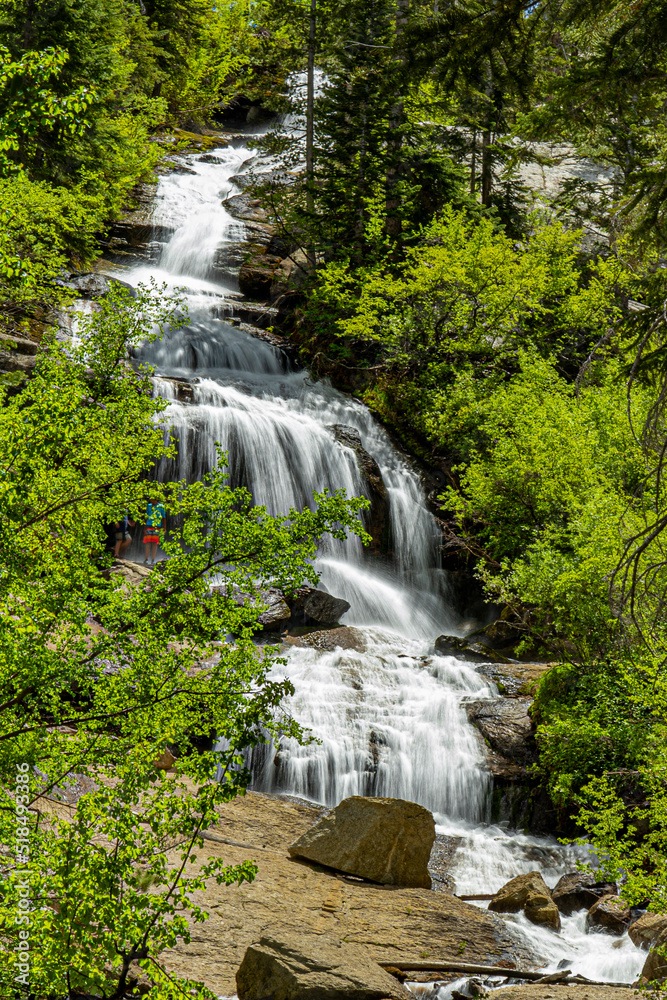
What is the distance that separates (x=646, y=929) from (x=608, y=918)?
64cm

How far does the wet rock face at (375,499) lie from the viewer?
725 inches

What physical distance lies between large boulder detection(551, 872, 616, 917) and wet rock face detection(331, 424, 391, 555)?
10.4 m

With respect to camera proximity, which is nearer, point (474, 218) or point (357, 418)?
point (357, 418)

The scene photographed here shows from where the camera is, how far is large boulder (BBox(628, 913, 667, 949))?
6824mm

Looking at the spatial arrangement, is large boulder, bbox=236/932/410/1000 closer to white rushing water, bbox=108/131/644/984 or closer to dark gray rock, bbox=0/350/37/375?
white rushing water, bbox=108/131/644/984

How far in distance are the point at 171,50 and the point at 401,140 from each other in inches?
607

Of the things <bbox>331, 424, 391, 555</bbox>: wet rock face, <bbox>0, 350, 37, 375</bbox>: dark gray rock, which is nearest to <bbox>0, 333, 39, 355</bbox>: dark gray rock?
<bbox>0, 350, 37, 375</bbox>: dark gray rock

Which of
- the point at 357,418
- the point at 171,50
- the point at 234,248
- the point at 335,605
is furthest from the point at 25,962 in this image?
the point at 171,50

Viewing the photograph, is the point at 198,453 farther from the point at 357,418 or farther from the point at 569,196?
the point at 569,196

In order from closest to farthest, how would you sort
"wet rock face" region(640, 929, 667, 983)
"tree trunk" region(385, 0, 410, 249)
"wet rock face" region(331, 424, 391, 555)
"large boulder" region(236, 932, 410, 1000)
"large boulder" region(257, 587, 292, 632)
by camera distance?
1. "large boulder" region(236, 932, 410, 1000)
2. "wet rock face" region(640, 929, 667, 983)
3. "large boulder" region(257, 587, 292, 632)
4. "wet rock face" region(331, 424, 391, 555)
5. "tree trunk" region(385, 0, 410, 249)

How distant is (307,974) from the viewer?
4824 mm

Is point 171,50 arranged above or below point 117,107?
above

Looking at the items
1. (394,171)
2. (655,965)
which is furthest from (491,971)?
(394,171)

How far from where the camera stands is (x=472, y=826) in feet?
33.9
